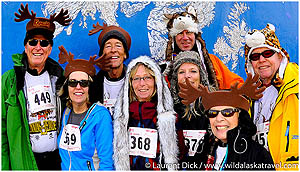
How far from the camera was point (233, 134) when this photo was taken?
3807 mm

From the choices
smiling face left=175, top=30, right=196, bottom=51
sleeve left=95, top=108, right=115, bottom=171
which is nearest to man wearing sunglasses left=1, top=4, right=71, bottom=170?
sleeve left=95, top=108, right=115, bottom=171

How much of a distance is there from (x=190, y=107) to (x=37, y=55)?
2.33 meters

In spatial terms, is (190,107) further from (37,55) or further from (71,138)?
(37,55)

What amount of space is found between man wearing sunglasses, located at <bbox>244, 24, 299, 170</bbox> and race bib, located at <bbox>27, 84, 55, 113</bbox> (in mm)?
2864

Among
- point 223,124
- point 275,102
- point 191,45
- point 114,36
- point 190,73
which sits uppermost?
point 114,36

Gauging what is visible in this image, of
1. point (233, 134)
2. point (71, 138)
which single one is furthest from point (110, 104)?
point (233, 134)

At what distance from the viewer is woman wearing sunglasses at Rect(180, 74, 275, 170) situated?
12.4ft

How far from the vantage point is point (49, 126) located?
481cm

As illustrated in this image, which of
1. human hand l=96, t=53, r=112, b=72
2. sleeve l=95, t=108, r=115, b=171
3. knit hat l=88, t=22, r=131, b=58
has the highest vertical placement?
knit hat l=88, t=22, r=131, b=58

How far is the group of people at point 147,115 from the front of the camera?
12.8ft

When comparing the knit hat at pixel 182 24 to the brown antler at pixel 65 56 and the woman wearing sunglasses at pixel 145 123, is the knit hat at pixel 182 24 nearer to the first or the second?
the woman wearing sunglasses at pixel 145 123

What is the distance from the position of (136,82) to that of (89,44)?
2.34m

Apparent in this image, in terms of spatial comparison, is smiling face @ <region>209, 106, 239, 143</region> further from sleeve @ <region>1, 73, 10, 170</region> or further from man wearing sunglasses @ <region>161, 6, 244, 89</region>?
sleeve @ <region>1, 73, 10, 170</region>

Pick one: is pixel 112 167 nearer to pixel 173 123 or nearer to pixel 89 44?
pixel 173 123
